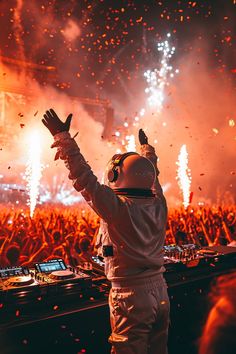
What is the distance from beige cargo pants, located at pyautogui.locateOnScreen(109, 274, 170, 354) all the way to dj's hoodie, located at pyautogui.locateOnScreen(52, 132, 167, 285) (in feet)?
0.26

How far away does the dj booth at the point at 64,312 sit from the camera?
7.67 feet

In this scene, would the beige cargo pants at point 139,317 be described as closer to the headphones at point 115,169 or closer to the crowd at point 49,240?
→ the headphones at point 115,169

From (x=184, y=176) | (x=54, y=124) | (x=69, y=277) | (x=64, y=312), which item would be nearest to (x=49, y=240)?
(x=69, y=277)

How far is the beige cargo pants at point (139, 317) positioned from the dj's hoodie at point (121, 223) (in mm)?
80

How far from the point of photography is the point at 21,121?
2291cm

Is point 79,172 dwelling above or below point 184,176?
below

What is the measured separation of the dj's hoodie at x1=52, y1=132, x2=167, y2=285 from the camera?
6.48 feet

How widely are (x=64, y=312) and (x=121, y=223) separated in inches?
37.9

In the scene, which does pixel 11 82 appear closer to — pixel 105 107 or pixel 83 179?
pixel 105 107

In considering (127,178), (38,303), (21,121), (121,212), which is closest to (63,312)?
(38,303)

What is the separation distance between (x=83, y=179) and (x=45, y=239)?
382 cm

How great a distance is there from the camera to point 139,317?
2.10 meters

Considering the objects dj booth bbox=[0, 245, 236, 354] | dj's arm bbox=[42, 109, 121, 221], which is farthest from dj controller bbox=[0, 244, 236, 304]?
dj's arm bbox=[42, 109, 121, 221]

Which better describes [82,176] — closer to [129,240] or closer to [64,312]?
[129,240]
